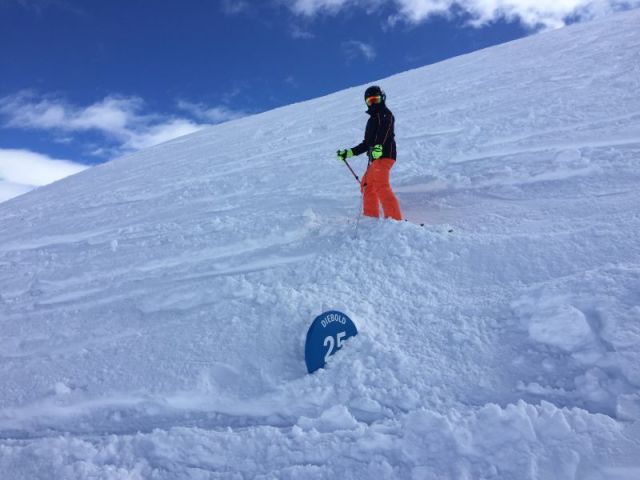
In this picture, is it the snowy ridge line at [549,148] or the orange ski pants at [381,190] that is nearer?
the orange ski pants at [381,190]

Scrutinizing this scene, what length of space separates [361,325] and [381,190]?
1.99 metres

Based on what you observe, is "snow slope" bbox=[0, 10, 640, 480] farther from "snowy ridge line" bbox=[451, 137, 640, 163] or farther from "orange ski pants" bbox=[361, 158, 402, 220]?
"orange ski pants" bbox=[361, 158, 402, 220]

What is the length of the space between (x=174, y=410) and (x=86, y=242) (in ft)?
16.2

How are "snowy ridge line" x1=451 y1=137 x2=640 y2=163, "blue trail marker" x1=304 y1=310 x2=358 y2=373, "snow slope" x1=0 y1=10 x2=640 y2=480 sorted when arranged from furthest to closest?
"snowy ridge line" x1=451 y1=137 x2=640 y2=163, "blue trail marker" x1=304 y1=310 x2=358 y2=373, "snow slope" x1=0 y1=10 x2=640 y2=480

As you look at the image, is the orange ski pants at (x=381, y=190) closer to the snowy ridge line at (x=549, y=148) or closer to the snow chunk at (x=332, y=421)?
the snowy ridge line at (x=549, y=148)

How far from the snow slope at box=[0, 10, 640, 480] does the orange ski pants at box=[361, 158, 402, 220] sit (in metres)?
0.17

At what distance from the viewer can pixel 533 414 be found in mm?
2660

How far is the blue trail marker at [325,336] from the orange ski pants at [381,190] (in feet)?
6.39

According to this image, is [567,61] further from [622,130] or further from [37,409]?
[37,409]

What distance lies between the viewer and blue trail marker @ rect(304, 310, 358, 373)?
3344 mm

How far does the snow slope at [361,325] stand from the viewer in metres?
2.70

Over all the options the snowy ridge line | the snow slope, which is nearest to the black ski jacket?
the snow slope

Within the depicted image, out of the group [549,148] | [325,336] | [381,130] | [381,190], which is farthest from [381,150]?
[549,148]

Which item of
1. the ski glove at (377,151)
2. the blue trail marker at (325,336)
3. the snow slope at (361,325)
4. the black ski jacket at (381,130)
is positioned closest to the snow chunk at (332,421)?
the snow slope at (361,325)
